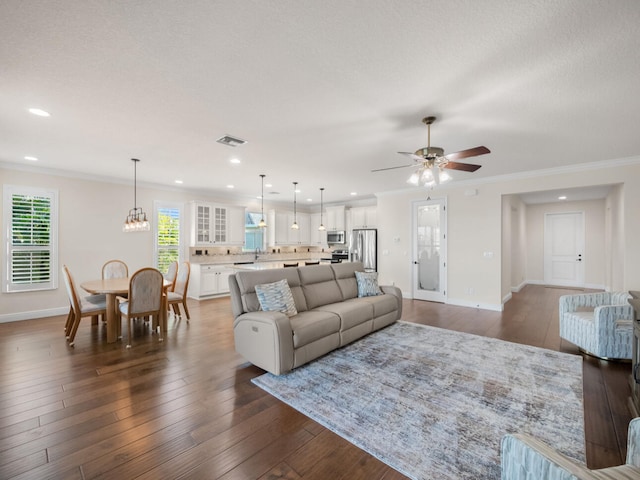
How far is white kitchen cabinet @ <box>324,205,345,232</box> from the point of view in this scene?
887 cm

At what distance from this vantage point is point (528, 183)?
5320 mm

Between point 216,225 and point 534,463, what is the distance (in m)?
7.39

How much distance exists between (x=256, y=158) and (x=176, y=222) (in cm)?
360

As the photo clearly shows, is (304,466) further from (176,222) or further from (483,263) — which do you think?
(176,222)

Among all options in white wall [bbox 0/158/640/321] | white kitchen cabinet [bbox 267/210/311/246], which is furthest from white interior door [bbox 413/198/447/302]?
white kitchen cabinet [bbox 267/210/311/246]

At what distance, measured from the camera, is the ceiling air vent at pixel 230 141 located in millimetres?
3584

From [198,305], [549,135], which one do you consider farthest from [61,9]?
[198,305]

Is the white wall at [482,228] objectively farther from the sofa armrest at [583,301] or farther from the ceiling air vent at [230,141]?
the ceiling air vent at [230,141]

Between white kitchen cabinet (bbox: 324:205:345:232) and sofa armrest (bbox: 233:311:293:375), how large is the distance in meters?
6.06

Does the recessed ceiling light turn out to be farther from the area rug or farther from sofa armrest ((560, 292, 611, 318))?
sofa armrest ((560, 292, 611, 318))

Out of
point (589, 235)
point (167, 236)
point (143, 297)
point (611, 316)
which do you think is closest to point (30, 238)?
point (167, 236)

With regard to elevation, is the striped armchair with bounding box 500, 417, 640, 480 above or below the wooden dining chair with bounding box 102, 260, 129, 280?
below

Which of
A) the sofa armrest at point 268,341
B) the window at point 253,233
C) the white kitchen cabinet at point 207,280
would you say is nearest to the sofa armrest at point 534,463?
the sofa armrest at point 268,341

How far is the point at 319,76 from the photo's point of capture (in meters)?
2.27
